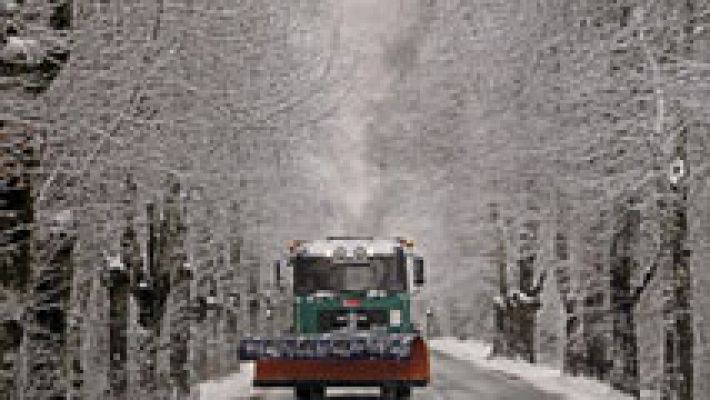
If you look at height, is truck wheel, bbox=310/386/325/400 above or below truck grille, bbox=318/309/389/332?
below

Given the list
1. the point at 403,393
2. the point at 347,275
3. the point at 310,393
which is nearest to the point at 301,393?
the point at 310,393

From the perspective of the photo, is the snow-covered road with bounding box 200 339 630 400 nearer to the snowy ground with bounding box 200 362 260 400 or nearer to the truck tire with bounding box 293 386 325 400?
the snowy ground with bounding box 200 362 260 400

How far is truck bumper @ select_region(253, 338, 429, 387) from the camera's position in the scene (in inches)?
662

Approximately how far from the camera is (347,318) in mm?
19281

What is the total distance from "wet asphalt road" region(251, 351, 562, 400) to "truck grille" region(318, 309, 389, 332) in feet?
4.67

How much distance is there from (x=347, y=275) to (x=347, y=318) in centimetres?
80

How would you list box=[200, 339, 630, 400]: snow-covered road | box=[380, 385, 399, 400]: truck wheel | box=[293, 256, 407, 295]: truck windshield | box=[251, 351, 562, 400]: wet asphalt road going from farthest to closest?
1. box=[200, 339, 630, 400]: snow-covered road
2. box=[251, 351, 562, 400]: wet asphalt road
3. box=[293, 256, 407, 295]: truck windshield
4. box=[380, 385, 399, 400]: truck wheel

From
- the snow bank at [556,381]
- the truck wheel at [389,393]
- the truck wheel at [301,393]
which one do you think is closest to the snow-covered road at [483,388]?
the snow bank at [556,381]

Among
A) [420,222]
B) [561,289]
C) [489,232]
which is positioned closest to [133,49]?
[561,289]

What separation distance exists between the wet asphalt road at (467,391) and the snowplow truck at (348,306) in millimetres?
1230

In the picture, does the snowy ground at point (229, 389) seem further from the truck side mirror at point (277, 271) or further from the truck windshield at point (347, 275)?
the truck windshield at point (347, 275)

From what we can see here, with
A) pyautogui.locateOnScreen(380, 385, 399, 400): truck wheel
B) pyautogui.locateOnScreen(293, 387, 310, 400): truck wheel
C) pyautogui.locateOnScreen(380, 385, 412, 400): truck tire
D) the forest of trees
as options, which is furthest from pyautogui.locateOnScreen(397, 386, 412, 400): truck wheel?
the forest of trees

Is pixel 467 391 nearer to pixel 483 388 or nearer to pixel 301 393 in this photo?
pixel 483 388

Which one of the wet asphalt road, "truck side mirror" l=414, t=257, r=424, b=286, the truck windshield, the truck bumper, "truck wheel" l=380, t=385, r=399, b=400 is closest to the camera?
the truck bumper
